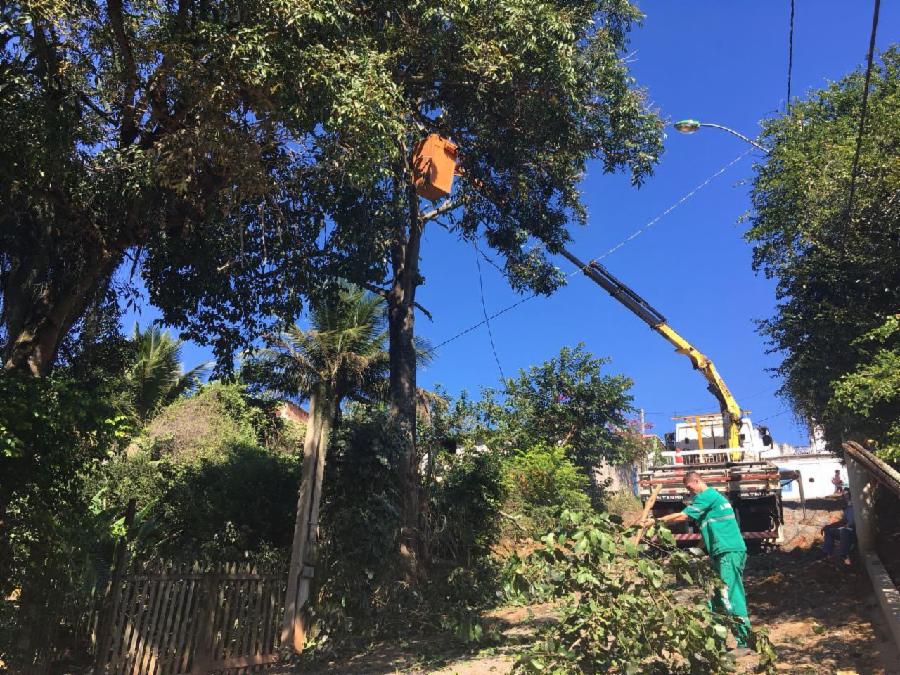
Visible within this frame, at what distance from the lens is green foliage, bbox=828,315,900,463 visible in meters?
7.80

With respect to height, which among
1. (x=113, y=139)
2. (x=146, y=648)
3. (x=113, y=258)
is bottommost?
(x=146, y=648)

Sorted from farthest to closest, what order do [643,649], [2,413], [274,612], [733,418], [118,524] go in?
1. [733,418]
2. [118,524]
3. [274,612]
4. [2,413]
5. [643,649]

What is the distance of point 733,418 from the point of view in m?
17.3

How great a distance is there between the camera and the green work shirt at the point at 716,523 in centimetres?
611

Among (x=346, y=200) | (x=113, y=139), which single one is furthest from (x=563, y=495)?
(x=113, y=139)

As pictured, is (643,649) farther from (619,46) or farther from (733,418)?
(733,418)

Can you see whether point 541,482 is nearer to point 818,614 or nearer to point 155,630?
point 818,614

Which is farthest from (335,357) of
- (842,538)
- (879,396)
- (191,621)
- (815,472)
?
(815,472)

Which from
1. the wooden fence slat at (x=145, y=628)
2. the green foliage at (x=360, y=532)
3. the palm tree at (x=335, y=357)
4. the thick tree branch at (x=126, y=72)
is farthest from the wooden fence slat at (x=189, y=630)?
the palm tree at (x=335, y=357)

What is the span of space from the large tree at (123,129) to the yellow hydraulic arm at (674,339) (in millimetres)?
11541

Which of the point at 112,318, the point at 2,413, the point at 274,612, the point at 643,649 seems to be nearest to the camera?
the point at 643,649

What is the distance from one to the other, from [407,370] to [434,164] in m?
4.00

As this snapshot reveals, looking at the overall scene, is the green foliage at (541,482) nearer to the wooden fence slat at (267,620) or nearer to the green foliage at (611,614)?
the wooden fence slat at (267,620)

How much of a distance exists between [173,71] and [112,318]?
4391mm
